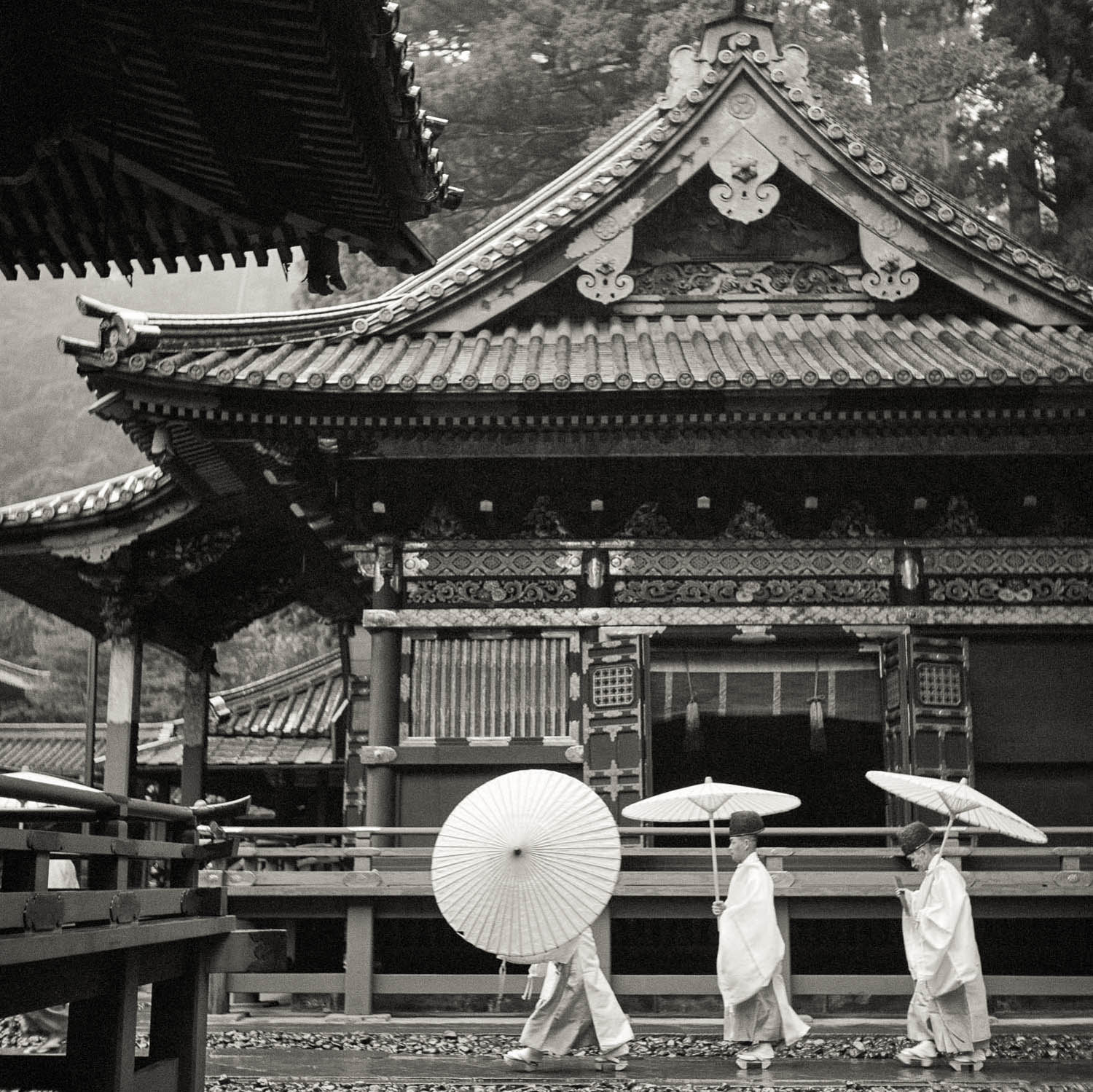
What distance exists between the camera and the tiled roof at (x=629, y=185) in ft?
45.8

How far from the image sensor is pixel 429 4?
99.1ft

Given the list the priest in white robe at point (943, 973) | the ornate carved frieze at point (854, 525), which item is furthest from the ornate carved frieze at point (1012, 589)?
the priest in white robe at point (943, 973)

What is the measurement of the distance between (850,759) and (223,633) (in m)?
8.32

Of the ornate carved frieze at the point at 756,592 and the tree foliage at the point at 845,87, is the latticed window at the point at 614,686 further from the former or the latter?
the tree foliage at the point at 845,87

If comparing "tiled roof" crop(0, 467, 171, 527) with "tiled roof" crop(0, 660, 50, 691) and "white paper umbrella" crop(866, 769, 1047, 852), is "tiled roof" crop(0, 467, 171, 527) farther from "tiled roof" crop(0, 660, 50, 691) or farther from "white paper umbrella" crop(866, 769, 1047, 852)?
"tiled roof" crop(0, 660, 50, 691)

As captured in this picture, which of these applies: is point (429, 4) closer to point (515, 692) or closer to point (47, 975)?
point (515, 692)

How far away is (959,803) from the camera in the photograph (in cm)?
1070

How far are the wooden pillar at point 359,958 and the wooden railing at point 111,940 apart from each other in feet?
15.1

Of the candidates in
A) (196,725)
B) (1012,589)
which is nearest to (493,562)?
(1012,589)

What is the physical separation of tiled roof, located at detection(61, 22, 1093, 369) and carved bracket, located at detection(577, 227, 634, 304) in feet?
1.14

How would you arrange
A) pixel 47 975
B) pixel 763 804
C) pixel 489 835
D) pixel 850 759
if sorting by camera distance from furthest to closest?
pixel 850 759
pixel 763 804
pixel 489 835
pixel 47 975

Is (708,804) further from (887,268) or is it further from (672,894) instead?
(887,268)

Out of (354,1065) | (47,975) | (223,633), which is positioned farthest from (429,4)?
(47,975)

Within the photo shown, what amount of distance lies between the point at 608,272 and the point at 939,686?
17.0 ft
